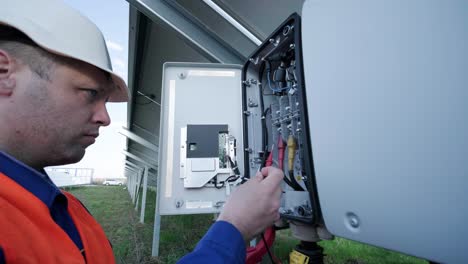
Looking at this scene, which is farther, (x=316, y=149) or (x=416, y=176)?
(x=316, y=149)

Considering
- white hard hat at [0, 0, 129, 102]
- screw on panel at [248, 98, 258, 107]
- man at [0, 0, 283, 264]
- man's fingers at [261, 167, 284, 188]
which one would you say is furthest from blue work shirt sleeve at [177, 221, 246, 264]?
screw on panel at [248, 98, 258, 107]

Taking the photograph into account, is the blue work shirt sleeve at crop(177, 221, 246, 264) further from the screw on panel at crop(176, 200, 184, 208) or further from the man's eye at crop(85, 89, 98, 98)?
the screw on panel at crop(176, 200, 184, 208)

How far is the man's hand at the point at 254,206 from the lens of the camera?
2.12 ft

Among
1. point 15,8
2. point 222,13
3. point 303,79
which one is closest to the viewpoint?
point 15,8

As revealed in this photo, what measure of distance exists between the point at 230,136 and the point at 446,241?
110 centimetres

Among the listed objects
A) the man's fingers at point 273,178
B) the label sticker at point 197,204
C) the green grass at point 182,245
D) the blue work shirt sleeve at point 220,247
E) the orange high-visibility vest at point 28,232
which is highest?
the man's fingers at point 273,178

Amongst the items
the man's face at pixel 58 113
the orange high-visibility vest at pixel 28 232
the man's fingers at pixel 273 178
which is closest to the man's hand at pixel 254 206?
the man's fingers at pixel 273 178

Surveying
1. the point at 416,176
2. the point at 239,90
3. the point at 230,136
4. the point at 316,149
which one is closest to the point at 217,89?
the point at 239,90

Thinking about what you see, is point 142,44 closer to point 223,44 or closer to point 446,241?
point 223,44

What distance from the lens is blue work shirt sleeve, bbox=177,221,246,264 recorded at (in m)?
0.54

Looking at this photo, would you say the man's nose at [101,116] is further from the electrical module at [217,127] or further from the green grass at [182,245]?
the green grass at [182,245]

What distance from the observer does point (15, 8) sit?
631 mm

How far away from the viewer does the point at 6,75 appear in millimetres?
601

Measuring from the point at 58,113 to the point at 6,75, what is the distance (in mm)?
141
